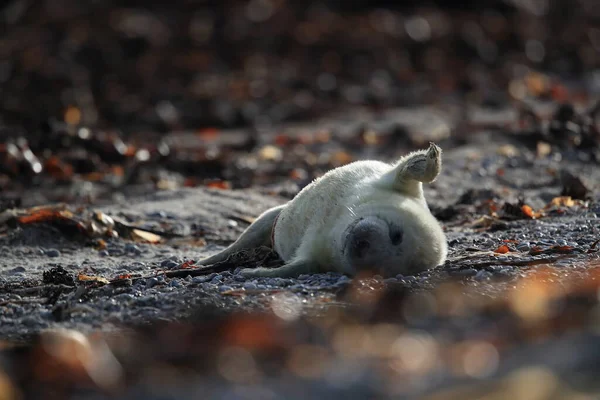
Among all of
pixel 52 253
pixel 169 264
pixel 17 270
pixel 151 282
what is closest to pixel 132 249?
pixel 52 253

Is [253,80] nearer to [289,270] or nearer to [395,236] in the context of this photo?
[289,270]

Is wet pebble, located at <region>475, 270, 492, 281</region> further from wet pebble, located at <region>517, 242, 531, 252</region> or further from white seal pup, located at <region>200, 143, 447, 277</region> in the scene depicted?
wet pebble, located at <region>517, 242, 531, 252</region>

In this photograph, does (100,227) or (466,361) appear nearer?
(466,361)

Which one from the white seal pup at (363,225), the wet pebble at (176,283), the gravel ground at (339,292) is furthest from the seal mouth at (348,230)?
the wet pebble at (176,283)

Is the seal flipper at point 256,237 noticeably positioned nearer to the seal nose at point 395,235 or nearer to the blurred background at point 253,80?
the seal nose at point 395,235

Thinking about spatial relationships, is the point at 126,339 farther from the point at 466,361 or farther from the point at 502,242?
the point at 502,242

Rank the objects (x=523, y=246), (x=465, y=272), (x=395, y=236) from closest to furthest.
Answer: (x=395, y=236) < (x=465, y=272) < (x=523, y=246)

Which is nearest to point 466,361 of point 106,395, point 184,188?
point 106,395
